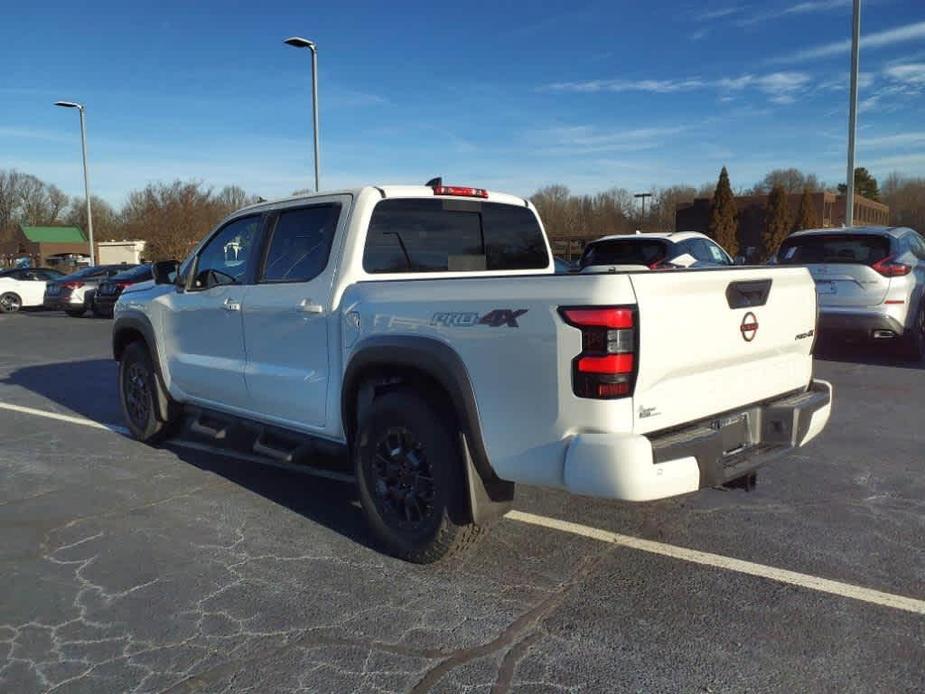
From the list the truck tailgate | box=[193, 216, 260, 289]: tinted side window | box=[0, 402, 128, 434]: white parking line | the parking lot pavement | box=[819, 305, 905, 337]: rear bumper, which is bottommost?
the parking lot pavement

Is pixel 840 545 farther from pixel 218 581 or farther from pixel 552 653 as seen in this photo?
pixel 218 581

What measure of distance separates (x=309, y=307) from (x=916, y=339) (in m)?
8.71

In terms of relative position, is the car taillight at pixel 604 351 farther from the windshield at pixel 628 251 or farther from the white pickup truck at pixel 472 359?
the windshield at pixel 628 251

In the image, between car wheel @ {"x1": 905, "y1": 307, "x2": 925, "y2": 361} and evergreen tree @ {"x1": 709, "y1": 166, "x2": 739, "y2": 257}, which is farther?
evergreen tree @ {"x1": 709, "y1": 166, "x2": 739, "y2": 257}

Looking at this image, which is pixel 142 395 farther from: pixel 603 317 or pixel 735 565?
pixel 735 565

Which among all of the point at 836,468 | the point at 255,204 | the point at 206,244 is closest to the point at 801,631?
the point at 836,468

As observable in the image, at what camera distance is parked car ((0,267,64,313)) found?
77.9 feet

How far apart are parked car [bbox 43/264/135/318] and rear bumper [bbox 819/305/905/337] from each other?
18.8m

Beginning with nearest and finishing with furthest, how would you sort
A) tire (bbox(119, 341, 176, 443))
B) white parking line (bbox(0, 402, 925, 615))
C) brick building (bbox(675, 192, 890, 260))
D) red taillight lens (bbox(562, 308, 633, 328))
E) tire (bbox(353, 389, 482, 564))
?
red taillight lens (bbox(562, 308, 633, 328)) → white parking line (bbox(0, 402, 925, 615)) → tire (bbox(353, 389, 482, 564)) → tire (bbox(119, 341, 176, 443)) → brick building (bbox(675, 192, 890, 260))

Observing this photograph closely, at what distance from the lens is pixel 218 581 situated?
12.1 ft

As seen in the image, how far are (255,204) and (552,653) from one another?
3.62m

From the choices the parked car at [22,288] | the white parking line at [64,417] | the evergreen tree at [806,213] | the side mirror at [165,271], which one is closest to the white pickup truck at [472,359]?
the side mirror at [165,271]

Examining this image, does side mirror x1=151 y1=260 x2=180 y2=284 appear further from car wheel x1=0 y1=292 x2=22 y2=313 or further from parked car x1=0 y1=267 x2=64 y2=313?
car wheel x1=0 y1=292 x2=22 y2=313

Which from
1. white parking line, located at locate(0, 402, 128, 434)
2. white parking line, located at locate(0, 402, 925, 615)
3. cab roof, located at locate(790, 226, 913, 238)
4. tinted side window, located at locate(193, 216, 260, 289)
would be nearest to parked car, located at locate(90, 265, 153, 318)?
white parking line, located at locate(0, 402, 128, 434)
